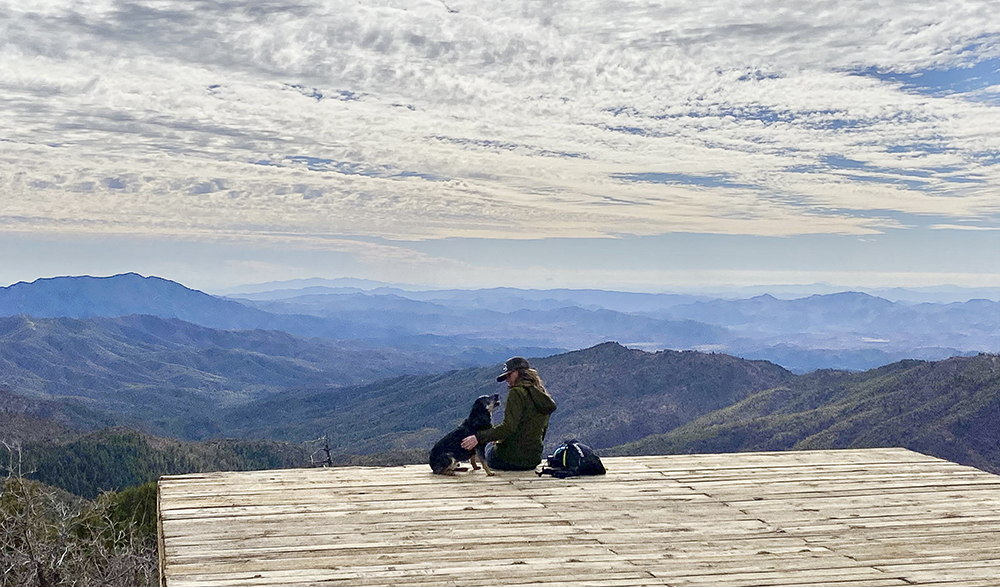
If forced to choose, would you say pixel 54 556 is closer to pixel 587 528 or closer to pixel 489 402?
pixel 489 402

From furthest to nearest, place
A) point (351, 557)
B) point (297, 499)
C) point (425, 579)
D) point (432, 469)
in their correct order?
point (432, 469), point (297, 499), point (351, 557), point (425, 579)

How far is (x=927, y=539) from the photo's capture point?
34.9ft

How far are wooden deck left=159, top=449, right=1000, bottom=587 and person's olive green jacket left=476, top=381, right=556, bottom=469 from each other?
13.8 inches

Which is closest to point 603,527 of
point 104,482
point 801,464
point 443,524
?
point 443,524

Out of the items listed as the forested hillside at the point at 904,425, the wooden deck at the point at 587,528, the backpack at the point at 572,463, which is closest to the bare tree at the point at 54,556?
the wooden deck at the point at 587,528

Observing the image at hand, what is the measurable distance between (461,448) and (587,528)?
3469 mm

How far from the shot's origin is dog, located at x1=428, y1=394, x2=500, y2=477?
Result: 1366 centimetres

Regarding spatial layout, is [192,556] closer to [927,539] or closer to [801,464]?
[927,539]

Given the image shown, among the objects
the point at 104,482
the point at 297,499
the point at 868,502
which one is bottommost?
the point at 104,482

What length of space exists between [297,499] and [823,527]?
675 centimetres

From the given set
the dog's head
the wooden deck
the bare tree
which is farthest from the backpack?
the bare tree

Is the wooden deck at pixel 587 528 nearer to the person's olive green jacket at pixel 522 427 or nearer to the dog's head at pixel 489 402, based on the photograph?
the person's olive green jacket at pixel 522 427

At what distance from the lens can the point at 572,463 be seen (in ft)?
45.9

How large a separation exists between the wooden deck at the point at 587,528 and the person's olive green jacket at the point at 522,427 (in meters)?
0.35
